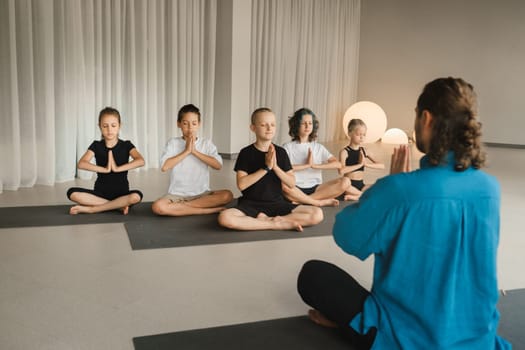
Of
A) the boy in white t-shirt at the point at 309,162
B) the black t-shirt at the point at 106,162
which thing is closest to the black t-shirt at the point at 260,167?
the boy in white t-shirt at the point at 309,162

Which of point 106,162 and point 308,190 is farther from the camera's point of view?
point 308,190

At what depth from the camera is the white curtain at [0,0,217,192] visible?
4.02 m

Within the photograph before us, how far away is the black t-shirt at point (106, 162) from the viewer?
3.44 metres

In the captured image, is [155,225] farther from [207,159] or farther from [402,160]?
[402,160]

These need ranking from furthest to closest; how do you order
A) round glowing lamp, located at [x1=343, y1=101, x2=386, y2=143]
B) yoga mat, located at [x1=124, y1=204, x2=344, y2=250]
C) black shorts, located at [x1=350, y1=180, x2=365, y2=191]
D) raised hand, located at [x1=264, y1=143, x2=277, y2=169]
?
round glowing lamp, located at [x1=343, y1=101, x2=386, y2=143] → black shorts, located at [x1=350, y1=180, x2=365, y2=191] → raised hand, located at [x1=264, y1=143, x2=277, y2=169] → yoga mat, located at [x1=124, y1=204, x2=344, y2=250]

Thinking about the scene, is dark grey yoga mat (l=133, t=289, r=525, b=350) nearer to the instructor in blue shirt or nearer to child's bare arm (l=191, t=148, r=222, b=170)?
the instructor in blue shirt

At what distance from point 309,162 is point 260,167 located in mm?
721

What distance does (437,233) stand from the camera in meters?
1.37

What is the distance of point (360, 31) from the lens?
9.34m

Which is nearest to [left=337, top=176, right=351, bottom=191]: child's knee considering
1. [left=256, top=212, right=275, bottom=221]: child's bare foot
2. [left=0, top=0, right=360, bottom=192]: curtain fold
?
[left=256, top=212, right=275, bottom=221]: child's bare foot

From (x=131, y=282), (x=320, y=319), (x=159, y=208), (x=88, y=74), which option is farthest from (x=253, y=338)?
(x=88, y=74)

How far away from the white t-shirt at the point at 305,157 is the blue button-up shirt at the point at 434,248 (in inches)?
89.4

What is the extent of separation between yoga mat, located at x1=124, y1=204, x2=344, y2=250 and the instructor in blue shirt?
56.5 inches

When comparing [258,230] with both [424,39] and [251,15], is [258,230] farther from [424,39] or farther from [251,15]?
[424,39]
